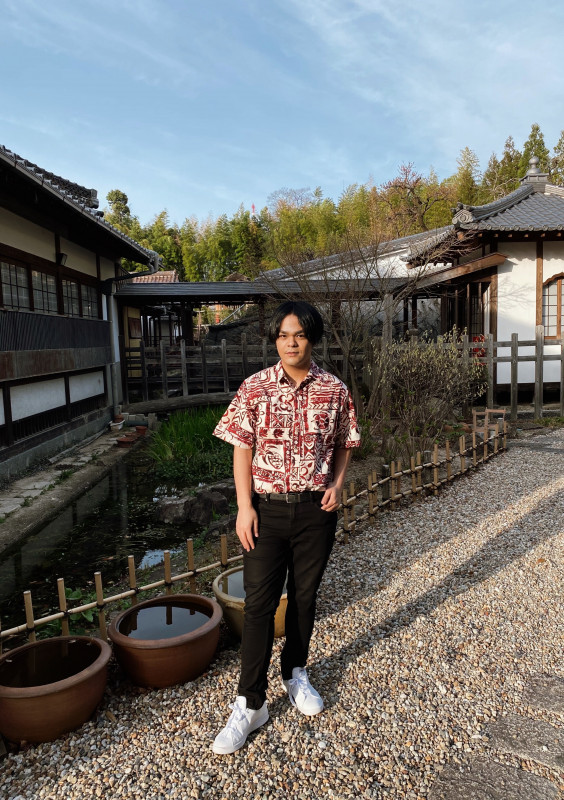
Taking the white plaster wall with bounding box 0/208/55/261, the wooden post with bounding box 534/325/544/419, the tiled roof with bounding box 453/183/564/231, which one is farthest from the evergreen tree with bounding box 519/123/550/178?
the white plaster wall with bounding box 0/208/55/261

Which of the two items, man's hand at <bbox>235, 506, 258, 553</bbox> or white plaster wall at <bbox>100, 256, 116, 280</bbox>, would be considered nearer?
man's hand at <bbox>235, 506, 258, 553</bbox>

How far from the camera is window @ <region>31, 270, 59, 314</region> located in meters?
9.05

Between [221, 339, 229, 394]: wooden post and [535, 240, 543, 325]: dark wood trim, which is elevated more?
[535, 240, 543, 325]: dark wood trim

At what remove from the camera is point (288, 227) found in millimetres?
30219

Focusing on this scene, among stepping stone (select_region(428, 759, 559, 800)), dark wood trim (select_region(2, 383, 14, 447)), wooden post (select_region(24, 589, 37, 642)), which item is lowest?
stepping stone (select_region(428, 759, 559, 800))

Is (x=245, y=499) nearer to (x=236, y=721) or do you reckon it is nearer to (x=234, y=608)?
(x=236, y=721)

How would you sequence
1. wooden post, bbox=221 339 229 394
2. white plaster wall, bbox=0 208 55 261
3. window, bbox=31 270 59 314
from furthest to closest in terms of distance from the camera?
wooden post, bbox=221 339 229 394 < window, bbox=31 270 59 314 < white plaster wall, bbox=0 208 55 261

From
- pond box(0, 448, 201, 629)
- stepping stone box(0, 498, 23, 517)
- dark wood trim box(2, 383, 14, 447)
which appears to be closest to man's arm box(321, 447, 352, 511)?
pond box(0, 448, 201, 629)

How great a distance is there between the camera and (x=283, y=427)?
2182 millimetres

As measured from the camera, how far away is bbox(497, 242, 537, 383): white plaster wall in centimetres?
1206

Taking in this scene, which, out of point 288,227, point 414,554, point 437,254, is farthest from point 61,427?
point 288,227

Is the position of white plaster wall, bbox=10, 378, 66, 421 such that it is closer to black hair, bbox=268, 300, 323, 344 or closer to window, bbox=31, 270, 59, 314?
window, bbox=31, 270, 59, 314

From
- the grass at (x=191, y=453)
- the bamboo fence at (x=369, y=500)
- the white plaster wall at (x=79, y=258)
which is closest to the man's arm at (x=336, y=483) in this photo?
the bamboo fence at (x=369, y=500)

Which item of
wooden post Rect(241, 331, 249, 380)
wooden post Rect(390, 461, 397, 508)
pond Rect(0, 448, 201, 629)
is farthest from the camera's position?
wooden post Rect(241, 331, 249, 380)
